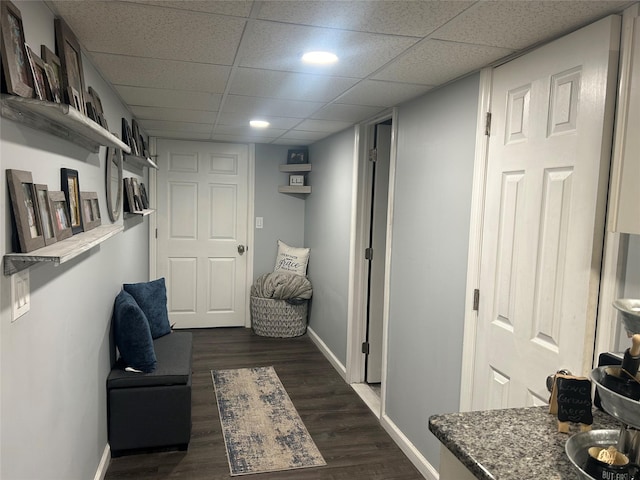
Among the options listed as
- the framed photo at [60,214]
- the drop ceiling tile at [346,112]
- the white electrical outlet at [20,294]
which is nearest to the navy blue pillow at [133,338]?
the framed photo at [60,214]

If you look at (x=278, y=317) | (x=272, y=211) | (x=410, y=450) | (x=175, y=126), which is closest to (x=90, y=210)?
(x=410, y=450)

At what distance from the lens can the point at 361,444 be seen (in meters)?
3.06

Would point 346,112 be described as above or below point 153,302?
above

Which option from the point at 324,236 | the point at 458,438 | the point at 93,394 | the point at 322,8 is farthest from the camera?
the point at 324,236

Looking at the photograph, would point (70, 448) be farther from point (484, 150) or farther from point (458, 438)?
point (484, 150)

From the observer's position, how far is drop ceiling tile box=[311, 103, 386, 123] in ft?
10.3

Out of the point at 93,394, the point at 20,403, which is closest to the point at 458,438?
the point at 20,403

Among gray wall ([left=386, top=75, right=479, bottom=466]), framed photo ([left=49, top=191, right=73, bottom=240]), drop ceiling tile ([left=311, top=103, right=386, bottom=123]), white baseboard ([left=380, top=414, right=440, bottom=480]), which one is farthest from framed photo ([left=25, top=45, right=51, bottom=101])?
white baseboard ([left=380, top=414, right=440, bottom=480])

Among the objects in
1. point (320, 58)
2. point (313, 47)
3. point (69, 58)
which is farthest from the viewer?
point (320, 58)

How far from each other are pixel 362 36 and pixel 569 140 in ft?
2.74

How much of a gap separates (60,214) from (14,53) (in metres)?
0.58

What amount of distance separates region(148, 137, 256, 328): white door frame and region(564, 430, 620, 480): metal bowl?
4.65 metres

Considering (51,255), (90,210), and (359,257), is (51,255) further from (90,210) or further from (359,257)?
(359,257)

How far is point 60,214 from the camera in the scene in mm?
1662
